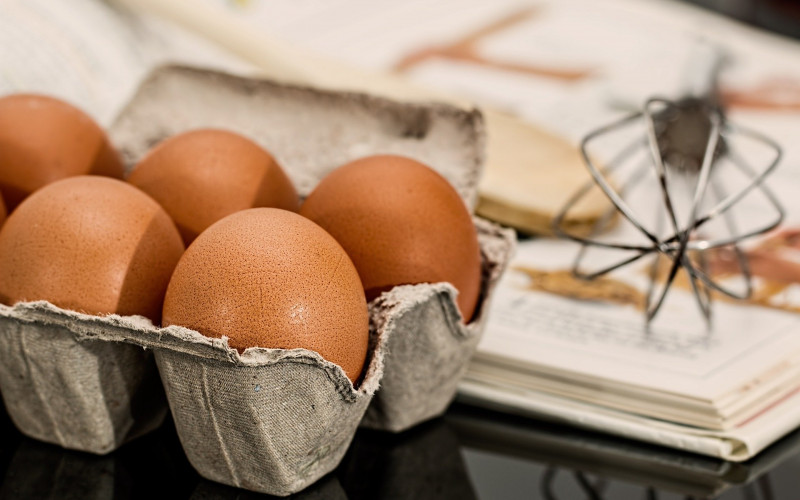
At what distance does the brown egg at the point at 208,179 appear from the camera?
0.58 meters

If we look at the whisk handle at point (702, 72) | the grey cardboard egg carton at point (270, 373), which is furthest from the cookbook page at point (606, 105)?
the grey cardboard egg carton at point (270, 373)

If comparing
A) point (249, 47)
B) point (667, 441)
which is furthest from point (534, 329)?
point (249, 47)

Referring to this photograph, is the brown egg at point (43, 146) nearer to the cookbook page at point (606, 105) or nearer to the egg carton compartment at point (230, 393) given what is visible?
the egg carton compartment at point (230, 393)

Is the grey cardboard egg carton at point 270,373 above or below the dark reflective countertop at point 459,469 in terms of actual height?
above

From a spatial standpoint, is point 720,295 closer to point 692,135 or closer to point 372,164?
point 692,135

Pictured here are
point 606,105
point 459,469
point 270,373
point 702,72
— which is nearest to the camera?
point 270,373

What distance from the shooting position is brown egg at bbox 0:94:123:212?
24.0 inches

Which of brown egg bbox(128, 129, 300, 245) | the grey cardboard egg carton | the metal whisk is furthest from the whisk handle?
brown egg bbox(128, 129, 300, 245)

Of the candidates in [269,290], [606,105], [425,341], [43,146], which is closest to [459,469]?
[425,341]

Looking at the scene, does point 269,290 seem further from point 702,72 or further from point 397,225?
point 702,72

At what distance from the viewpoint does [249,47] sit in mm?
1055

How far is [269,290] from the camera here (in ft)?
1.50

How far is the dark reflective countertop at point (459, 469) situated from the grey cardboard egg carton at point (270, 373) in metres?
0.01

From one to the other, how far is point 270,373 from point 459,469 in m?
0.17
